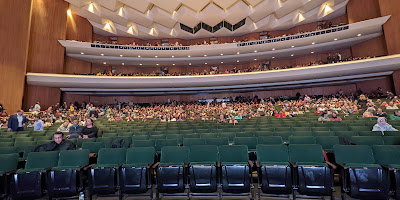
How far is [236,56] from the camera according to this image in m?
20.6

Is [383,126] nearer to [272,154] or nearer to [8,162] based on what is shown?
[272,154]

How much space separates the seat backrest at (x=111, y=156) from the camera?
3816mm

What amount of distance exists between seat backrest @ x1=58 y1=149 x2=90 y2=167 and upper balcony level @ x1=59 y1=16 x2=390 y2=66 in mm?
15217

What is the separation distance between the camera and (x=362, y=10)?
15.9 m

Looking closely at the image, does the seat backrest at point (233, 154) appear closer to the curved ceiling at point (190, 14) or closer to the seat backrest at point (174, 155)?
the seat backrest at point (174, 155)

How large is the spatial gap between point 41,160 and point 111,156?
4.04ft

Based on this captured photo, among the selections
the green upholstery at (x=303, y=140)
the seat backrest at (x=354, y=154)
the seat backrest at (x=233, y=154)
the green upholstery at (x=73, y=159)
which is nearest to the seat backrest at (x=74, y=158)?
the green upholstery at (x=73, y=159)

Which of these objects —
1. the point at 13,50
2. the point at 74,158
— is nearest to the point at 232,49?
the point at 13,50

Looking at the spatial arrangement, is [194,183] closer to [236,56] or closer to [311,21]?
[236,56]

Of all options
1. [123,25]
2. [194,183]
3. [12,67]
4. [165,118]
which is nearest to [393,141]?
[194,183]

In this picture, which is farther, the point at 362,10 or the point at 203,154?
the point at 362,10

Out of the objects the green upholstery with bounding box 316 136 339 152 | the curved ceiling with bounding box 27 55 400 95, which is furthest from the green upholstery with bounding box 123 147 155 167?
the curved ceiling with bounding box 27 55 400 95

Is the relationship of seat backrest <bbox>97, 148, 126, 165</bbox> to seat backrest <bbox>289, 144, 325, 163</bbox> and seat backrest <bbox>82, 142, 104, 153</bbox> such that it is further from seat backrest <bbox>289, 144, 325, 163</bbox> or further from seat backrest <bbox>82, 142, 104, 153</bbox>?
seat backrest <bbox>289, 144, 325, 163</bbox>

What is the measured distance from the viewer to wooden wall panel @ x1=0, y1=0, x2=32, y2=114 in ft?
38.8
